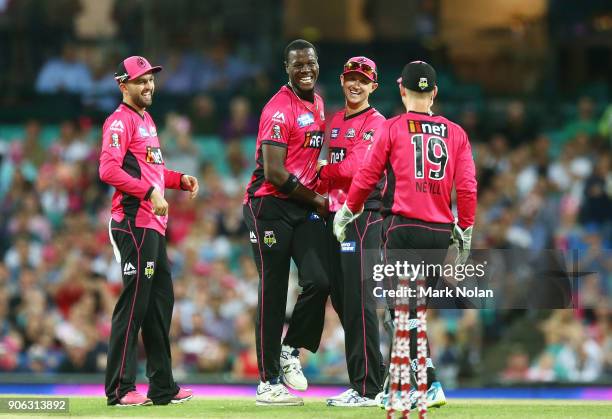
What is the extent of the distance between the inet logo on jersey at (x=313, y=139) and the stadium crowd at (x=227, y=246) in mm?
3149

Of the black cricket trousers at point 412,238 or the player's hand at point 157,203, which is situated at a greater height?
the player's hand at point 157,203

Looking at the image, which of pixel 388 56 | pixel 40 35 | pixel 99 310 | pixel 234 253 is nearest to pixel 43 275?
pixel 99 310

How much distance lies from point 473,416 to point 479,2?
14.3m

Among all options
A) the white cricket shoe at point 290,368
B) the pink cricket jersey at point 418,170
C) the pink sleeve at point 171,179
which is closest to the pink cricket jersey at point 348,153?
the pink cricket jersey at point 418,170

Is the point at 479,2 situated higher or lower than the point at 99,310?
higher

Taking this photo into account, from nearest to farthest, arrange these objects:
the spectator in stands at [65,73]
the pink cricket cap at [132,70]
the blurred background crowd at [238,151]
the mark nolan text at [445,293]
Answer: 1. the mark nolan text at [445,293]
2. the pink cricket cap at [132,70]
3. the blurred background crowd at [238,151]
4. the spectator in stands at [65,73]

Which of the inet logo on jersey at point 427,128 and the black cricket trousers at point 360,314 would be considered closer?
the inet logo on jersey at point 427,128

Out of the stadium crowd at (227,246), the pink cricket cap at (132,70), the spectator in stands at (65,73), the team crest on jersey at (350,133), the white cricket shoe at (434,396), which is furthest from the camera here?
the spectator in stands at (65,73)

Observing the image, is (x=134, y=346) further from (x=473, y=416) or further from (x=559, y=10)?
(x=559, y=10)

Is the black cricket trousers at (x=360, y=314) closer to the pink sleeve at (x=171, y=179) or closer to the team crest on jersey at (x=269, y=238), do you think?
the team crest on jersey at (x=269, y=238)

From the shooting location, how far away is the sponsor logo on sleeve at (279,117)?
8188 mm

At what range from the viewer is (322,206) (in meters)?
8.34

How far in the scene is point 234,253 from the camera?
15.3 m

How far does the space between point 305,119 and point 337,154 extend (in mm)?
357
